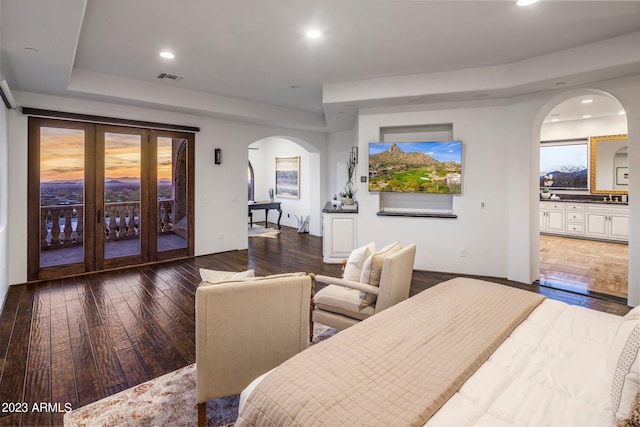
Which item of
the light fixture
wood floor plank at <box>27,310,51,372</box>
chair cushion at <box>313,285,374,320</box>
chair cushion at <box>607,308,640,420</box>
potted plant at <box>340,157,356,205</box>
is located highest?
the light fixture

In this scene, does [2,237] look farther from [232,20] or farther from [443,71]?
[443,71]

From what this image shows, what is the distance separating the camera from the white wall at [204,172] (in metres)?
4.48

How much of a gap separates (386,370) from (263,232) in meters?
7.87

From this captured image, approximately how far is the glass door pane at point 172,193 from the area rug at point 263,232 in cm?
266

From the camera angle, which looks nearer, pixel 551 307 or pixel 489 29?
pixel 551 307

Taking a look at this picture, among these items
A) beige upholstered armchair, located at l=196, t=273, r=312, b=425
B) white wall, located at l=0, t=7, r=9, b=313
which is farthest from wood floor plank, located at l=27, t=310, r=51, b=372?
beige upholstered armchair, located at l=196, t=273, r=312, b=425

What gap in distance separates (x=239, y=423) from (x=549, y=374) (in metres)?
1.32

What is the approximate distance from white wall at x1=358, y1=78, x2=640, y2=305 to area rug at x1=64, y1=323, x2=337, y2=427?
382 cm

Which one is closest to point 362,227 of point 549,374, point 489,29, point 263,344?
point 489,29

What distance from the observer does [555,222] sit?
26.9 feet

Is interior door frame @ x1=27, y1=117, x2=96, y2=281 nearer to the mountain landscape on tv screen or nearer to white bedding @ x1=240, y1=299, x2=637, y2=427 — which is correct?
white bedding @ x1=240, y1=299, x2=637, y2=427

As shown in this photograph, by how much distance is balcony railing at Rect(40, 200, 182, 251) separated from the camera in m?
4.83

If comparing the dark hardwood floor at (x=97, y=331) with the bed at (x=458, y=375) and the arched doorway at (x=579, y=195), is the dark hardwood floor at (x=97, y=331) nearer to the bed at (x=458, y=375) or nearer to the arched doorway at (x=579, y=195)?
the bed at (x=458, y=375)

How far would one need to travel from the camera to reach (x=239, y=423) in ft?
4.42
